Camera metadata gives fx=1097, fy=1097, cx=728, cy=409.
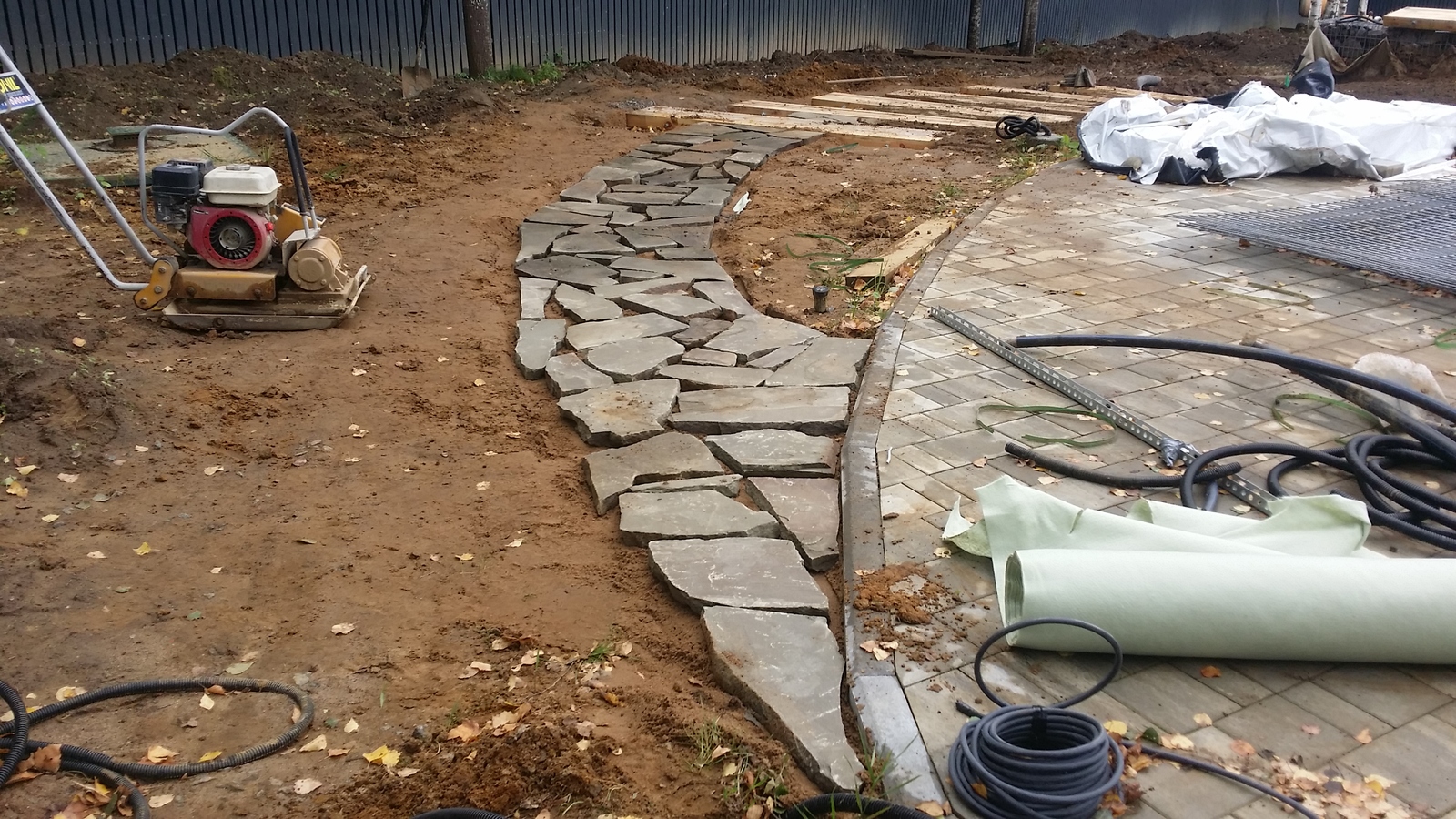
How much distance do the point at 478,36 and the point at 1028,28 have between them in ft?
34.3

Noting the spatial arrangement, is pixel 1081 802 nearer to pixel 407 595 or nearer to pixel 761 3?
pixel 407 595

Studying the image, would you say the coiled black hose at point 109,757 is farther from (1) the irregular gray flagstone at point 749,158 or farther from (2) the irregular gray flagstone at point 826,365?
(1) the irregular gray flagstone at point 749,158

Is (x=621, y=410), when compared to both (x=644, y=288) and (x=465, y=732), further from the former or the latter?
(x=465, y=732)

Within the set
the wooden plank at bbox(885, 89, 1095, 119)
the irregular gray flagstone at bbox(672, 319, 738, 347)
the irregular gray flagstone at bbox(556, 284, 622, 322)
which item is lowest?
the irregular gray flagstone at bbox(672, 319, 738, 347)

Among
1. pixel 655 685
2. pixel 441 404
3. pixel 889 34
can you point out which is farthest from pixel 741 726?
pixel 889 34

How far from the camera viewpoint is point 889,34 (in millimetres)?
17891

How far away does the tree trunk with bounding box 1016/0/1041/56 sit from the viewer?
60.8 ft

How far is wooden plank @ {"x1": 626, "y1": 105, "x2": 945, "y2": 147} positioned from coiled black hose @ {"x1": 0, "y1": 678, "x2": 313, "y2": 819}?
8739 mm

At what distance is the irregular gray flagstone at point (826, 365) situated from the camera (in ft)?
16.8

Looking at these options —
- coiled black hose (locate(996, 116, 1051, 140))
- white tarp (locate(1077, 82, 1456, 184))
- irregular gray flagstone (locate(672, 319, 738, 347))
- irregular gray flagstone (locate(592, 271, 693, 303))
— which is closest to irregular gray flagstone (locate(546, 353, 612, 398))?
irregular gray flagstone (locate(672, 319, 738, 347))

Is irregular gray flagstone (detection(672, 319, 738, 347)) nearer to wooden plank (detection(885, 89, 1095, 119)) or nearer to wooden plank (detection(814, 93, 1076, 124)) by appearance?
wooden plank (detection(814, 93, 1076, 124))

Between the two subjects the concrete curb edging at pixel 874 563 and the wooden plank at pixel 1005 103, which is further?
the wooden plank at pixel 1005 103

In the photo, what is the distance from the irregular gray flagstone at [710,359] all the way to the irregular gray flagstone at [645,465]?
865 millimetres

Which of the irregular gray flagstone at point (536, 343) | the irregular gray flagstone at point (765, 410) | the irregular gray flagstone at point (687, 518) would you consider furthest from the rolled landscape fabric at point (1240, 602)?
the irregular gray flagstone at point (536, 343)
